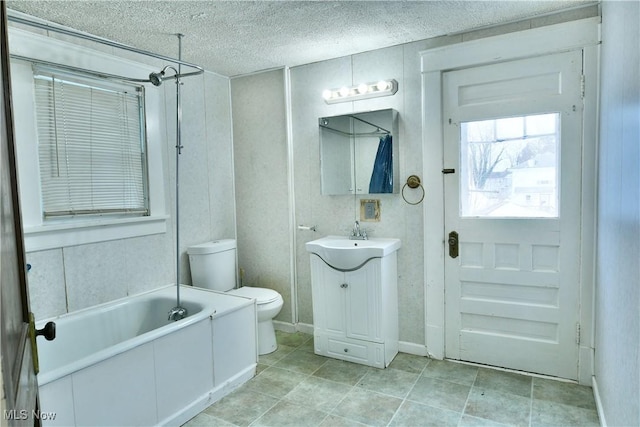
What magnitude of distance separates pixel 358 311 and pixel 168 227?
5.09ft

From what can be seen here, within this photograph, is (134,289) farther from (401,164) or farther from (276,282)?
(401,164)

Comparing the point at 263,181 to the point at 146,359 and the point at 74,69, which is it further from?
the point at 146,359

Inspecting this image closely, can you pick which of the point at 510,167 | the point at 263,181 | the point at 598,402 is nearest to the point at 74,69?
the point at 263,181

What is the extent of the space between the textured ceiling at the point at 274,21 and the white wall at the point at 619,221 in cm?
70

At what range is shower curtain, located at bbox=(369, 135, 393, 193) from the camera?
2.88 meters

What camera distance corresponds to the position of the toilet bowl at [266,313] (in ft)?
9.63

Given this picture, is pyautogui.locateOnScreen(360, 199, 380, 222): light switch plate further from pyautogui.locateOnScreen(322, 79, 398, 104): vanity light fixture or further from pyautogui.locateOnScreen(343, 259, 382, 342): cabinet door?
pyautogui.locateOnScreen(322, 79, 398, 104): vanity light fixture

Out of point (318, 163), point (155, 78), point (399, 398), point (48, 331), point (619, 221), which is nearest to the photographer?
point (48, 331)

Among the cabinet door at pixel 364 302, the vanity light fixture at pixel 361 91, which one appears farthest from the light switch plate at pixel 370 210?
the vanity light fixture at pixel 361 91

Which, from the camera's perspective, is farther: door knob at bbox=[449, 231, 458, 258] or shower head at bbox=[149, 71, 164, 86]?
door knob at bbox=[449, 231, 458, 258]

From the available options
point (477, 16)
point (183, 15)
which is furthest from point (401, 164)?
point (183, 15)

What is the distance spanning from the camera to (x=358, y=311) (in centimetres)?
277

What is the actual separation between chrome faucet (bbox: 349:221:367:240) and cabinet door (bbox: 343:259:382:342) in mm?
357

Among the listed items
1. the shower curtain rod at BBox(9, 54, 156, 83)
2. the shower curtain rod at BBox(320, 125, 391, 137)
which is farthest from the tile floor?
the shower curtain rod at BBox(9, 54, 156, 83)
